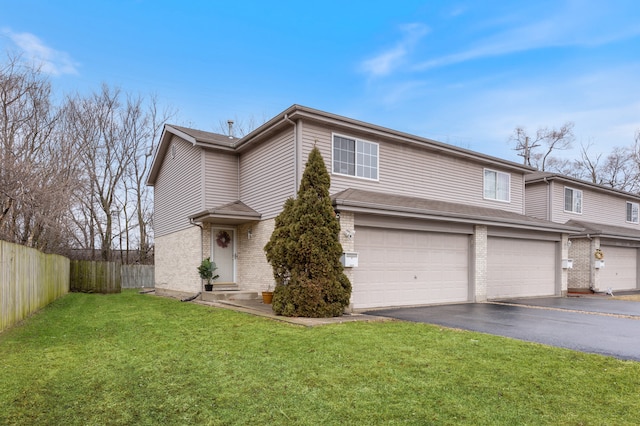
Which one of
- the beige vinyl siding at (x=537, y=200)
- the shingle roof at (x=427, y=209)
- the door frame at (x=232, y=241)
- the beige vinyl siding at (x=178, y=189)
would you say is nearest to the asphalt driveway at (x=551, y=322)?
the shingle roof at (x=427, y=209)

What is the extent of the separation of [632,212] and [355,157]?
2204cm

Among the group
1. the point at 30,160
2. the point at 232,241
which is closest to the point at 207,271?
the point at 232,241

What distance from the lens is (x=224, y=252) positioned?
1472 cm

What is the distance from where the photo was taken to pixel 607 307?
12.9m

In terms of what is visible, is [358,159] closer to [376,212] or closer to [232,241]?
[376,212]

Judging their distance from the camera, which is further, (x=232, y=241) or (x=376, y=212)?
(x=232, y=241)

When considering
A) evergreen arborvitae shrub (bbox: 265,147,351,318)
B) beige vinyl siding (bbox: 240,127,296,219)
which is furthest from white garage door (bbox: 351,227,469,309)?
beige vinyl siding (bbox: 240,127,296,219)

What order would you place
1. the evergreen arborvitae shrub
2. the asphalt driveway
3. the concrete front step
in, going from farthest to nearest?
the concrete front step → the evergreen arborvitae shrub → the asphalt driveway

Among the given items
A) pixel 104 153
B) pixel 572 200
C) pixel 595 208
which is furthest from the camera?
pixel 104 153

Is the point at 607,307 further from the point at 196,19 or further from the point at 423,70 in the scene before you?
the point at 196,19

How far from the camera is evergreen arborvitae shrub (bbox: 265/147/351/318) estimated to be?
969 cm

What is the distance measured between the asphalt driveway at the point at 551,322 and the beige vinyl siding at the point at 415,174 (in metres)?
3.92

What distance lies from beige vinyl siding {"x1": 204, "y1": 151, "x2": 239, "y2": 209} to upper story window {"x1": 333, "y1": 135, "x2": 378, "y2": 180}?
15.5 feet

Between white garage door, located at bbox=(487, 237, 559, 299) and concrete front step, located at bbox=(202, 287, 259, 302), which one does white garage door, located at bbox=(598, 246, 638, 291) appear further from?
concrete front step, located at bbox=(202, 287, 259, 302)
